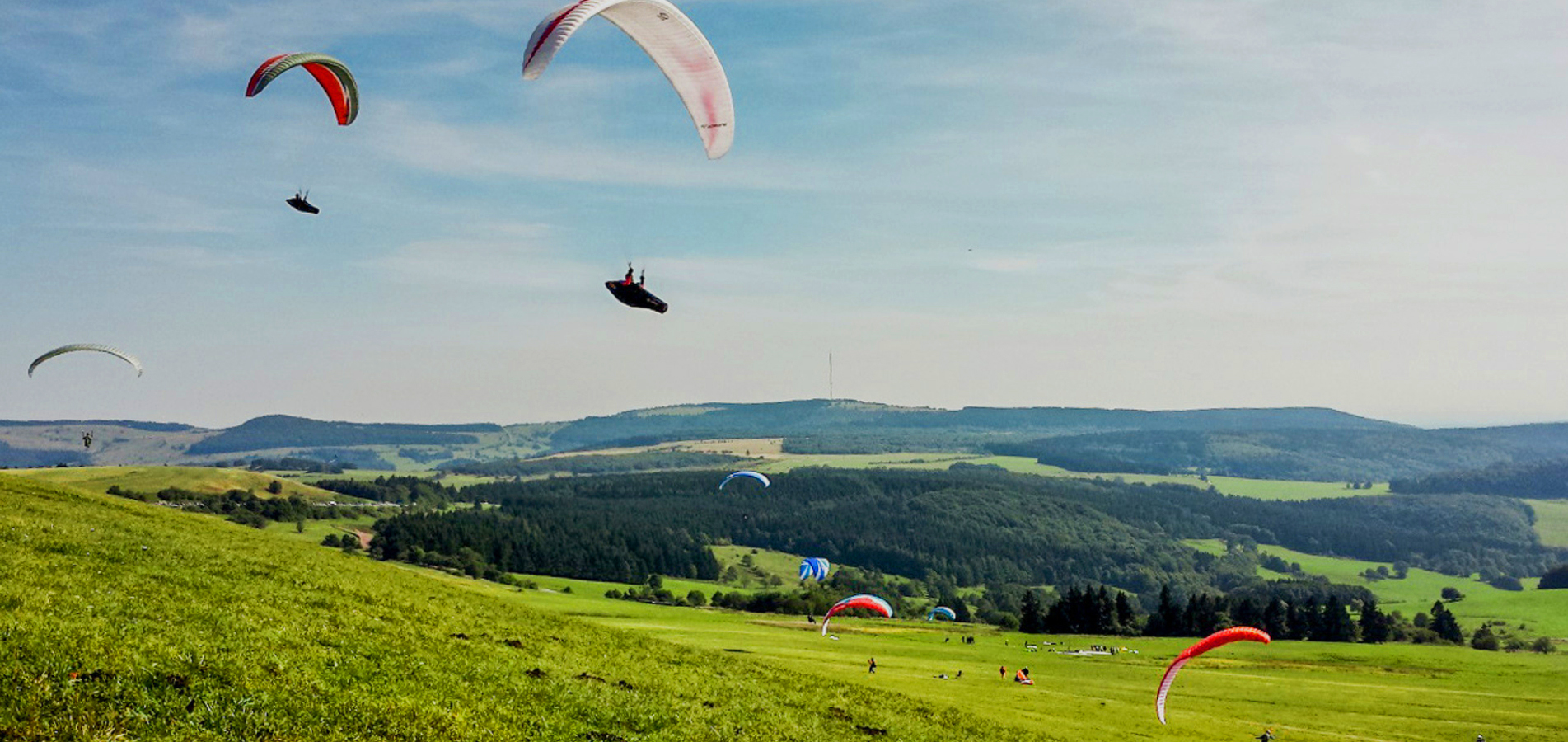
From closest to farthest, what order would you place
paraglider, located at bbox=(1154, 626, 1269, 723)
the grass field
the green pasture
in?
the grass field, paraglider, located at bbox=(1154, 626, 1269, 723), the green pasture

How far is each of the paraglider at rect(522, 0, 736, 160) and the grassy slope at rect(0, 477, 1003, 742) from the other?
16.3 metres

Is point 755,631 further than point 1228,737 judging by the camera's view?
Yes

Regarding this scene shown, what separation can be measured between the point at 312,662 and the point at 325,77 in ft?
104

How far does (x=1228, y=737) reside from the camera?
48.7 m

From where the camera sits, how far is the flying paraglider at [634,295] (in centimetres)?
4047

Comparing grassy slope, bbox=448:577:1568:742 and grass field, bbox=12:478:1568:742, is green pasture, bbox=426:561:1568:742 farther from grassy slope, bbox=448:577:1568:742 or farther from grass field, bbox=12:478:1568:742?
grass field, bbox=12:478:1568:742

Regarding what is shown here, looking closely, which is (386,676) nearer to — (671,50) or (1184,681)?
(671,50)

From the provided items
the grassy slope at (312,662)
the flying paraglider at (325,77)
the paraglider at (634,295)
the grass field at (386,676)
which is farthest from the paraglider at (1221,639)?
the flying paraglider at (325,77)

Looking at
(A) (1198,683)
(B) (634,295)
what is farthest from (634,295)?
(A) (1198,683)

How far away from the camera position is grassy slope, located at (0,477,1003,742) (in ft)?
64.1

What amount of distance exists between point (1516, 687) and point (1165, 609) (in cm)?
6265

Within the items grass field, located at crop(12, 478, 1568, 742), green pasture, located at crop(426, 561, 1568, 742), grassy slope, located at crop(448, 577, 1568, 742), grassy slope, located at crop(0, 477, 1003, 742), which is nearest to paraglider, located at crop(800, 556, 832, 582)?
grassy slope, located at crop(448, 577, 1568, 742)

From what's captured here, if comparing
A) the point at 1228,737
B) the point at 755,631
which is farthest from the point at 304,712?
the point at 755,631

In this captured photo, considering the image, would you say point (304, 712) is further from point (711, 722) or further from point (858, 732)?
point (858, 732)
